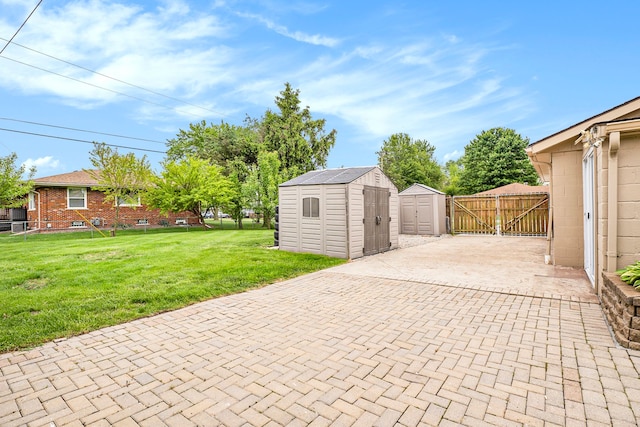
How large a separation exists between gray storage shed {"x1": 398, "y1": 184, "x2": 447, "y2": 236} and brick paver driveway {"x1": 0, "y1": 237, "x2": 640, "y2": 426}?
10.4 meters

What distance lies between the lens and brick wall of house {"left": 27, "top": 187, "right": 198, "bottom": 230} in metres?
17.5

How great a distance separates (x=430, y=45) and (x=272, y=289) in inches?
470

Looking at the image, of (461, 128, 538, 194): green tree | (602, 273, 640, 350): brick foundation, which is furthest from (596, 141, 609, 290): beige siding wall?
(461, 128, 538, 194): green tree

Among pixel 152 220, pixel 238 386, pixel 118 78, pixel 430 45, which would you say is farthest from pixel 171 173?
pixel 238 386

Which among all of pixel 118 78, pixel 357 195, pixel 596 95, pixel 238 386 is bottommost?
pixel 238 386

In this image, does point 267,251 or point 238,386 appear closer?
point 238,386

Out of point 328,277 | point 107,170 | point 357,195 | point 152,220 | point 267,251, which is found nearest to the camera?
point 328,277

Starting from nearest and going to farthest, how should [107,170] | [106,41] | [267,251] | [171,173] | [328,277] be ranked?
[328,277]
[267,251]
[106,41]
[107,170]
[171,173]

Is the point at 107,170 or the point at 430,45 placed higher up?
the point at 430,45

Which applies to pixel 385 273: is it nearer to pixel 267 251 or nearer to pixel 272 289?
pixel 272 289

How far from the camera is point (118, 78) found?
18.0m

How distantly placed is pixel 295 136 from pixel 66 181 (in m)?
14.0

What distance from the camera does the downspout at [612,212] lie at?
4035 mm

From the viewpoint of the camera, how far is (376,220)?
31.1ft
